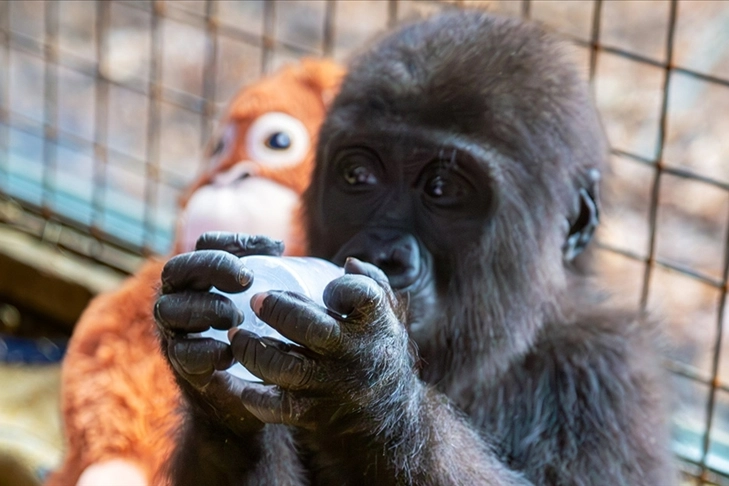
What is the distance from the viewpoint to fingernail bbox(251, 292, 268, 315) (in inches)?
72.2

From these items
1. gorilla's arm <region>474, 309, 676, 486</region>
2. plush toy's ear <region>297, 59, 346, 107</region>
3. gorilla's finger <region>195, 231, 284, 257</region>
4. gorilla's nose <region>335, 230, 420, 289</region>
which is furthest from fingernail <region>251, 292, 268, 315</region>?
plush toy's ear <region>297, 59, 346, 107</region>

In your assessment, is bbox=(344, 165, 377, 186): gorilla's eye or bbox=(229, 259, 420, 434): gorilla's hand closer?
bbox=(229, 259, 420, 434): gorilla's hand

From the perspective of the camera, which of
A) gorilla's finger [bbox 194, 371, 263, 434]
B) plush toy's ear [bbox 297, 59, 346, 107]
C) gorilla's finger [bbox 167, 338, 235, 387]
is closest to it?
gorilla's finger [bbox 167, 338, 235, 387]

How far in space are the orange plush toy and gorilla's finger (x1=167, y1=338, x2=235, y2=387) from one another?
3.08 feet

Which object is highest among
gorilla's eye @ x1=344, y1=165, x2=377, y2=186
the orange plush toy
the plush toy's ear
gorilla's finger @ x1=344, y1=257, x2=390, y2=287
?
the plush toy's ear

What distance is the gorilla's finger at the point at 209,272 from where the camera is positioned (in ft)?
6.19

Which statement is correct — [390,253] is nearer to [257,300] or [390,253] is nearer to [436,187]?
[436,187]

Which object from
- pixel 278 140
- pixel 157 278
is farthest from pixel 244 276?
pixel 278 140

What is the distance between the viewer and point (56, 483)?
3.14 meters

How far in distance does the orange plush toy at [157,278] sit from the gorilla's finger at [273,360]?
1031 millimetres

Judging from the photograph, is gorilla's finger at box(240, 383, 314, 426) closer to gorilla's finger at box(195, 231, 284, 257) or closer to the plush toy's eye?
gorilla's finger at box(195, 231, 284, 257)

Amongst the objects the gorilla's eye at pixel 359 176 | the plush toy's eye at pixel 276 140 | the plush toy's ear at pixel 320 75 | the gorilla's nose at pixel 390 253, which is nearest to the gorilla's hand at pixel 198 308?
the gorilla's nose at pixel 390 253

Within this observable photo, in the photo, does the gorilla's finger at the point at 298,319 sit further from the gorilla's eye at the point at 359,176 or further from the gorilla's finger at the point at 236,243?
the gorilla's eye at the point at 359,176

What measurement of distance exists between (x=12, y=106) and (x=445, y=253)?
3.28 m
